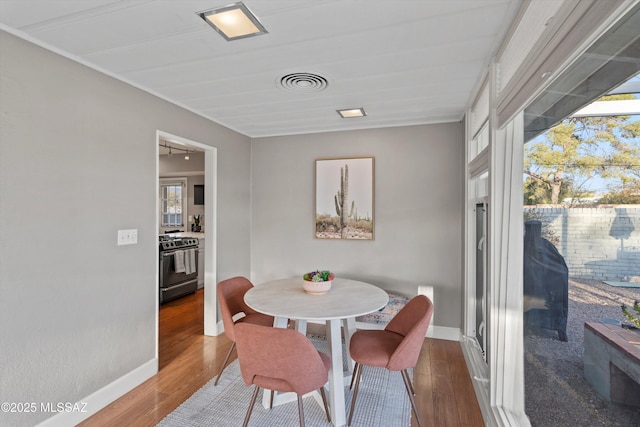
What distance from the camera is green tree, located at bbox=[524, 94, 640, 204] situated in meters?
0.90

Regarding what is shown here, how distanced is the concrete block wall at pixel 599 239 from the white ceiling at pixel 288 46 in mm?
1052

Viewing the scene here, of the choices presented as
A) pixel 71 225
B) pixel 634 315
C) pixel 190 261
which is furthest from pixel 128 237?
pixel 634 315

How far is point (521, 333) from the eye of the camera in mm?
1731

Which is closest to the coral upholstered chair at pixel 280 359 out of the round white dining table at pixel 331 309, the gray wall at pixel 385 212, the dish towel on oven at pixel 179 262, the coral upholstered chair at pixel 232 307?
the round white dining table at pixel 331 309

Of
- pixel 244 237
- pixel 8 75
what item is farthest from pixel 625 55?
pixel 244 237

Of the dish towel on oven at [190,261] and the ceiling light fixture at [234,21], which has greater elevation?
the ceiling light fixture at [234,21]

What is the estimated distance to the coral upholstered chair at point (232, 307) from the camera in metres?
2.39

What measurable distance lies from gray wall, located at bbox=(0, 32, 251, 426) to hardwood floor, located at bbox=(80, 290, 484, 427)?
24cm

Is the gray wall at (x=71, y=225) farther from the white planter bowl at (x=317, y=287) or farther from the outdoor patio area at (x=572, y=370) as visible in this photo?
the outdoor patio area at (x=572, y=370)

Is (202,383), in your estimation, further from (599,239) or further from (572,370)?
(599,239)

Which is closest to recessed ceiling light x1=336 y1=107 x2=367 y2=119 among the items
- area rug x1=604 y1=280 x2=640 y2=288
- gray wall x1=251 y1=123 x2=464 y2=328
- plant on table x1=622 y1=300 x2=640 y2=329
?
gray wall x1=251 y1=123 x2=464 y2=328

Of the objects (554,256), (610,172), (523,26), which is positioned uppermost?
(523,26)

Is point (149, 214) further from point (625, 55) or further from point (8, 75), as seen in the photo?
point (625, 55)

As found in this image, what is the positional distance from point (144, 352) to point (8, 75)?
2.11 meters
